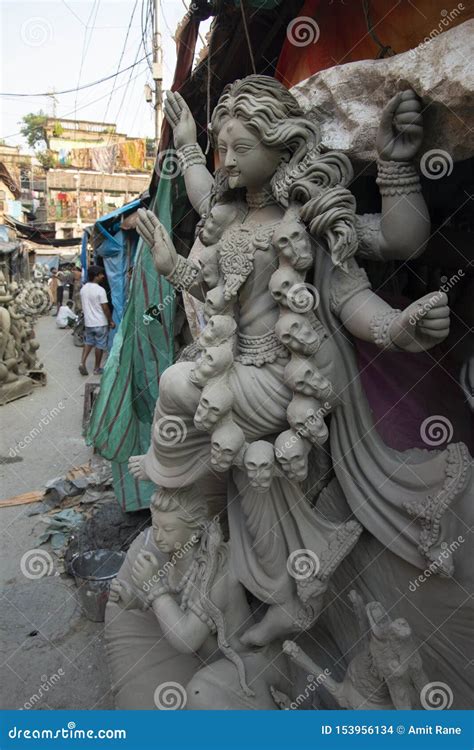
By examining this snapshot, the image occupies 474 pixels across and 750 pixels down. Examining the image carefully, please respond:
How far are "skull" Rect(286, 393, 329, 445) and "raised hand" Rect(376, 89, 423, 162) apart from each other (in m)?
0.81

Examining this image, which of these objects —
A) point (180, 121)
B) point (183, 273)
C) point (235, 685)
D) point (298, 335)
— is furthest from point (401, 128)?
point (235, 685)

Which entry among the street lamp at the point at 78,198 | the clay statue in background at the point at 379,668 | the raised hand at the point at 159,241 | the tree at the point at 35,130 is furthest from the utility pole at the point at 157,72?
the tree at the point at 35,130

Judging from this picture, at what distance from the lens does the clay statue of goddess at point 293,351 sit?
1.80 meters

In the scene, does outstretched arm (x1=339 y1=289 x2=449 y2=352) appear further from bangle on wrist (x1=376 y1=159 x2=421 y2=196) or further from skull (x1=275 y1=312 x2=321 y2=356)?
bangle on wrist (x1=376 y1=159 x2=421 y2=196)

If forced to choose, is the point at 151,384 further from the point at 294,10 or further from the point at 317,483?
the point at 294,10

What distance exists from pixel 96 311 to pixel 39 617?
16.0 ft

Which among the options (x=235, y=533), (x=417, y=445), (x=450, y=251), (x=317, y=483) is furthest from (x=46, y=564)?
(x=450, y=251)

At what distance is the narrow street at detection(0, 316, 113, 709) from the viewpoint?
2.58m

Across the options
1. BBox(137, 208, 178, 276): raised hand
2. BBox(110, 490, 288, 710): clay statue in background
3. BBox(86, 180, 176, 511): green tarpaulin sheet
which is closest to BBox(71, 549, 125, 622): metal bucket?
BBox(86, 180, 176, 511): green tarpaulin sheet

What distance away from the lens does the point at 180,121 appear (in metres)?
2.49

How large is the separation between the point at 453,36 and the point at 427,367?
108 centimetres

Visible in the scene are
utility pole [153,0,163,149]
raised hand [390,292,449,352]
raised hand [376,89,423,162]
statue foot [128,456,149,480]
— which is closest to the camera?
raised hand [390,292,449,352]

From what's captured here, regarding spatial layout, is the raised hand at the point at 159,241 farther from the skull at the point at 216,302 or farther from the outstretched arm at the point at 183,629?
the outstretched arm at the point at 183,629

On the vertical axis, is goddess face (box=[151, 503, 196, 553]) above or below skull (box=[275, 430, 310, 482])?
below
